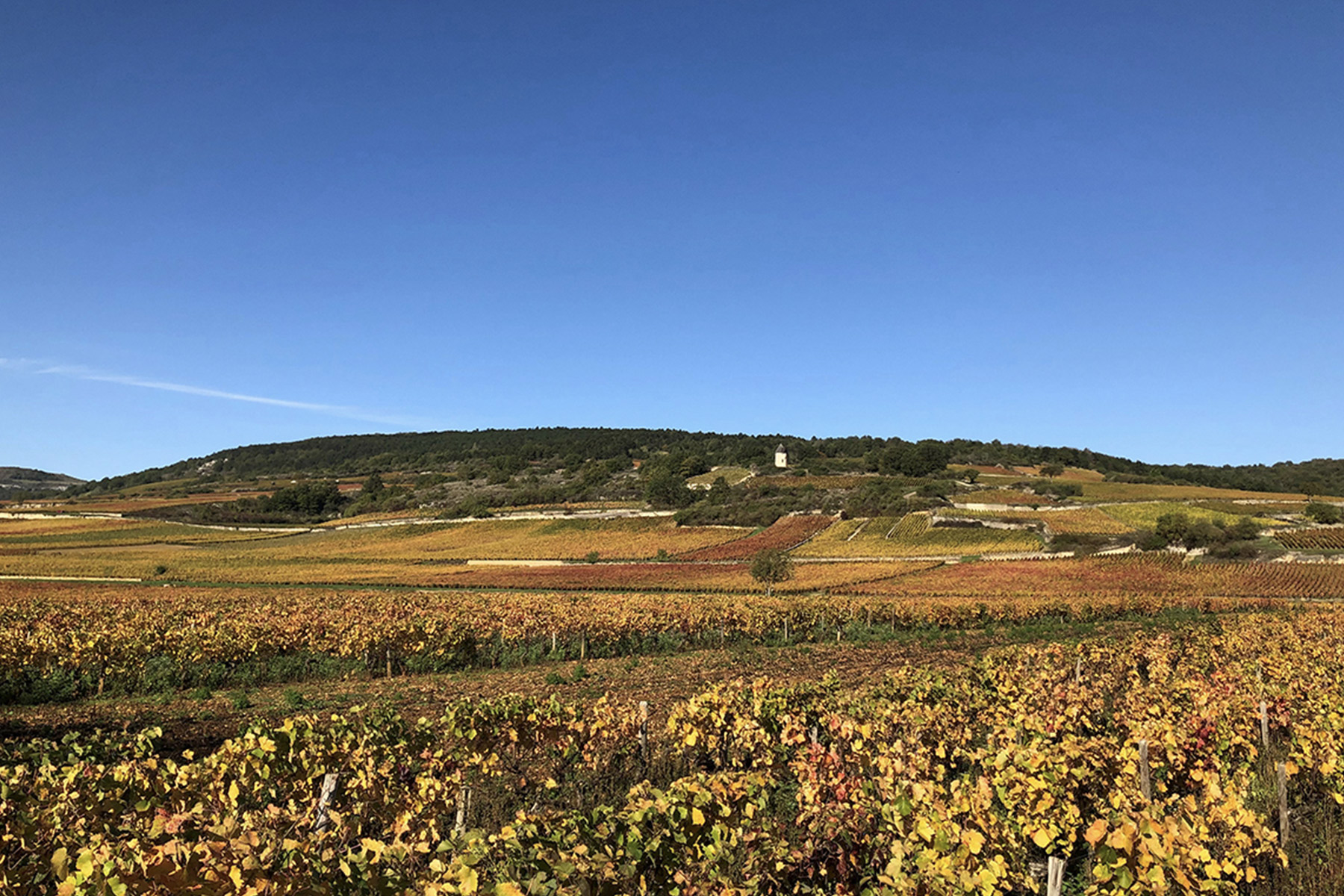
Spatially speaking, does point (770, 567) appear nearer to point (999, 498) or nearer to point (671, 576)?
point (671, 576)

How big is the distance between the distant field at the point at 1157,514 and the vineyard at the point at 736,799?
80.2 m

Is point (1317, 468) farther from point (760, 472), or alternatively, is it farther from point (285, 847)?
point (285, 847)

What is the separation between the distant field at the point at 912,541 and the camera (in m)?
74.6

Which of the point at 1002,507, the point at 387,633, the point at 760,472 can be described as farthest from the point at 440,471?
the point at 387,633

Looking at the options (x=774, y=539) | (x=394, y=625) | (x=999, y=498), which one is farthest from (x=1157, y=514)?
(x=394, y=625)

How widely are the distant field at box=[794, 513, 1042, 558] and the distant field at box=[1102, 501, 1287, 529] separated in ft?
47.5

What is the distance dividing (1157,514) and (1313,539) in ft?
65.3

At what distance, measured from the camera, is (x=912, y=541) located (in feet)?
260

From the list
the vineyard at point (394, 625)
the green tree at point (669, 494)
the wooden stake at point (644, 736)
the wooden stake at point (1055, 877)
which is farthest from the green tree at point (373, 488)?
the wooden stake at point (1055, 877)

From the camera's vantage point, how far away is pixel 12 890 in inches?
187

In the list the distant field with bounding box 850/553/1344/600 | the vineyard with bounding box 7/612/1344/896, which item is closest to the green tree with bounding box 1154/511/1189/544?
the distant field with bounding box 850/553/1344/600

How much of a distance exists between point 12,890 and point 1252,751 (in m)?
12.1

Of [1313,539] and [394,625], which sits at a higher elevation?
[394,625]

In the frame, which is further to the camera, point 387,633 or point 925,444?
point 925,444
